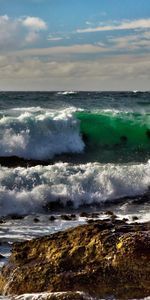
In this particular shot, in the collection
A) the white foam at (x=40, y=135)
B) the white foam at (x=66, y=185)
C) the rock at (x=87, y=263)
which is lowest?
the rock at (x=87, y=263)

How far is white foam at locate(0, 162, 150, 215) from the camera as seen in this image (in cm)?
1389

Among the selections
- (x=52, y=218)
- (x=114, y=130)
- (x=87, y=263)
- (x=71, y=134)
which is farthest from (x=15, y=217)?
(x=114, y=130)

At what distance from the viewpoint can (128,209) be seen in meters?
13.4

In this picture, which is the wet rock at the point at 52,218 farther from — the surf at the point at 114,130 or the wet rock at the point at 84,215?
the surf at the point at 114,130

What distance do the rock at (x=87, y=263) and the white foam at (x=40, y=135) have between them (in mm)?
13666

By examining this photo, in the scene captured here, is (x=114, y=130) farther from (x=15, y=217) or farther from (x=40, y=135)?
(x=15, y=217)

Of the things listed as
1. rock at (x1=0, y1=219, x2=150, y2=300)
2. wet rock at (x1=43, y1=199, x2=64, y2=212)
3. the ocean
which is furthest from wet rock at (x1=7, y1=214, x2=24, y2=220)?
rock at (x1=0, y1=219, x2=150, y2=300)

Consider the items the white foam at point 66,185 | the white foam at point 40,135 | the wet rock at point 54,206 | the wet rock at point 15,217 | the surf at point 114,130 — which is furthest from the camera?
the surf at point 114,130

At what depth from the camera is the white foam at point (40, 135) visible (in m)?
21.8

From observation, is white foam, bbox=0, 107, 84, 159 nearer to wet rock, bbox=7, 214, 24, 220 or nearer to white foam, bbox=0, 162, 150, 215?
white foam, bbox=0, 162, 150, 215

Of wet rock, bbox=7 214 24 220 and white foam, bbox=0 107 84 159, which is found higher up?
white foam, bbox=0 107 84 159

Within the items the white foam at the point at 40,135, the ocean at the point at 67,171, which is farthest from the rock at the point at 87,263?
the white foam at the point at 40,135

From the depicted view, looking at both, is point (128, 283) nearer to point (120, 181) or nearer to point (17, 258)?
point (17, 258)

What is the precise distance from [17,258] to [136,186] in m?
8.54
